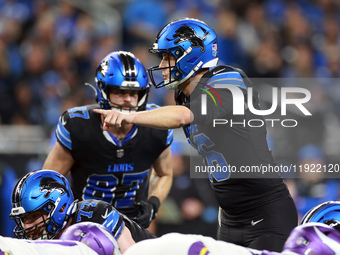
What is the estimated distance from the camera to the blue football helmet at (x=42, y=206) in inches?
135

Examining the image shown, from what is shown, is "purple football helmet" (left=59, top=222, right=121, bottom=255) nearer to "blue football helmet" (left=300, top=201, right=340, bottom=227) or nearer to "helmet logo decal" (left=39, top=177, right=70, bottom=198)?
"helmet logo decal" (left=39, top=177, right=70, bottom=198)

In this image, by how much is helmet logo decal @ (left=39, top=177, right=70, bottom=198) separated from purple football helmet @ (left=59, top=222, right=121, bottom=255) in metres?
0.77

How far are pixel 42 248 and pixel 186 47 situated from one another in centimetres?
166

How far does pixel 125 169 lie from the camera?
4.50 meters

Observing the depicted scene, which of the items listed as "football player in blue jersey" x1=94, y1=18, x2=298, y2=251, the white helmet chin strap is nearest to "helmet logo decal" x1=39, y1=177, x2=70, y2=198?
"football player in blue jersey" x1=94, y1=18, x2=298, y2=251

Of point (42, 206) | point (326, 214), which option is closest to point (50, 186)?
point (42, 206)

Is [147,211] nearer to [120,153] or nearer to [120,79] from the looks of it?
[120,153]

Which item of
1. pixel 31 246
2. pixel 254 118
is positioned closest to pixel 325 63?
pixel 254 118

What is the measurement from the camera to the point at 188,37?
376cm

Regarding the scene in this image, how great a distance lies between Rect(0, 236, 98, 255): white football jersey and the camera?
2.45m

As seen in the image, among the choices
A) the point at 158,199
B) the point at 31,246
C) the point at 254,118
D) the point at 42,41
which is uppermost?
the point at 42,41

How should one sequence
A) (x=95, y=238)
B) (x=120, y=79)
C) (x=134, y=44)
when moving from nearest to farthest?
(x=95, y=238) → (x=120, y=79) → (x=134, y=44)

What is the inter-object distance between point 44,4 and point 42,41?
720 mm

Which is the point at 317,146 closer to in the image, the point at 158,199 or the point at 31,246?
the point at 158,199
